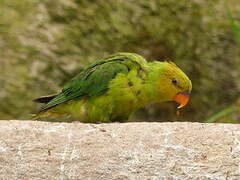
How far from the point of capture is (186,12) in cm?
778

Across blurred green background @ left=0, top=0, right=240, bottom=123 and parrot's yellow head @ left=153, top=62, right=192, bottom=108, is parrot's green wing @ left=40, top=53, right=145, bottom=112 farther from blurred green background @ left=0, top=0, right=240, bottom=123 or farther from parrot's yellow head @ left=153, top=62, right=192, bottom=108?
blurred green background @ left=0, top=0, right=240, bottom=123

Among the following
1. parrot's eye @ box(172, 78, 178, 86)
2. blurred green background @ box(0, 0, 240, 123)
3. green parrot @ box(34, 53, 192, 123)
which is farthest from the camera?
blurred green background @ box(0, 0, 240, 123)

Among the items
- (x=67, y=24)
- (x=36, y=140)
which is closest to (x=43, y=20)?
(x=67, y=24)

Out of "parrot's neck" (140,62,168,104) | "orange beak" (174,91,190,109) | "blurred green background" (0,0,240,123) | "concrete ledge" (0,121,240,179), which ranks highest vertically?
"concrete ledge" (0,121,240,179)

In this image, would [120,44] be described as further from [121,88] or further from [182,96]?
[121,88]

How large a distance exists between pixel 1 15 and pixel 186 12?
2207 mm

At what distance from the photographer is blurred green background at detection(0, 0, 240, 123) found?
7.07 m

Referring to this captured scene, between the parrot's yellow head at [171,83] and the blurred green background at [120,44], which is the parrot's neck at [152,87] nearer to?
the parrot's yellow head at [171,83]

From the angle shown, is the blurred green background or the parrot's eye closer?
the parrot's eye

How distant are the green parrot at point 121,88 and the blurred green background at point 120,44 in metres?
2.05

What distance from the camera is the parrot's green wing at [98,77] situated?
488 cm

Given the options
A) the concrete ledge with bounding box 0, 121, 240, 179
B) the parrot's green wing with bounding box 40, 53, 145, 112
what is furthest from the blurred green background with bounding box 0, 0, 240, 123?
the concrete ledge with bounding box 0, 121, 240, 179

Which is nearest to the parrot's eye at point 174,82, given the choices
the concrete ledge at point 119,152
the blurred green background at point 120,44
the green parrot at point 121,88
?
the green parrot at point 121,88

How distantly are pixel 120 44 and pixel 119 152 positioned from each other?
382 cm
